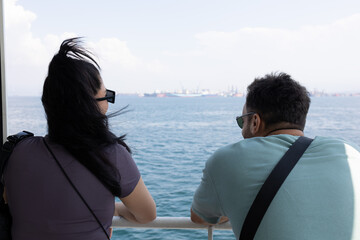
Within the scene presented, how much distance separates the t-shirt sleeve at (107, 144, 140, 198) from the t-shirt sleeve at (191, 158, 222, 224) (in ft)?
0.58

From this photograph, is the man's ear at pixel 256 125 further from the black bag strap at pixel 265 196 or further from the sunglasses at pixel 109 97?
the sunglasses at pixel 109 97

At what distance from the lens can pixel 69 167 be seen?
0.81 m

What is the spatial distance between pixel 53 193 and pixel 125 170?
167 millimetres

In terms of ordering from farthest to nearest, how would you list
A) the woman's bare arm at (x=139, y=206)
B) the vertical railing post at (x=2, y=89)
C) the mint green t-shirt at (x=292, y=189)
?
1. the vertical railing post at (x=2, y=89)
2. the woman's bare arm at (x=139, y=206)
3. the mint green t-shirt at (x=292, y=189)

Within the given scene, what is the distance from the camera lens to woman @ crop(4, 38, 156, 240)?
0.81m

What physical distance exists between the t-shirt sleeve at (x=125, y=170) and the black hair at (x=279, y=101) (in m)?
0.40

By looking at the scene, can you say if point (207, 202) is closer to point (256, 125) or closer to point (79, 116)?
point (256, 125)

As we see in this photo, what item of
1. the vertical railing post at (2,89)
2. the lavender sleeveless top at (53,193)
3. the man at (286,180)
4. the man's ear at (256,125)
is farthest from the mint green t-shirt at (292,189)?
the vertical railing post at (2,89)

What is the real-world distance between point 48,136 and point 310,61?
2622 inches

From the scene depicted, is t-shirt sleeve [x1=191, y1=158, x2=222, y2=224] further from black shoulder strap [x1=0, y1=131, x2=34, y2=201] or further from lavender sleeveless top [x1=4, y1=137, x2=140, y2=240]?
black shoulder strap [x1=0, y1=131, x2=34, y2=201]

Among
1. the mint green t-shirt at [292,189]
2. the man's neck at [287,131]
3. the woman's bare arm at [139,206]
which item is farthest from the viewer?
the man's neck at [287,131]

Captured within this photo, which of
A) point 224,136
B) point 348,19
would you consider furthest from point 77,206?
point 348,19

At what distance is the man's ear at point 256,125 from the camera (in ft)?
3.35

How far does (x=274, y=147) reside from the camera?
2.85 ft
